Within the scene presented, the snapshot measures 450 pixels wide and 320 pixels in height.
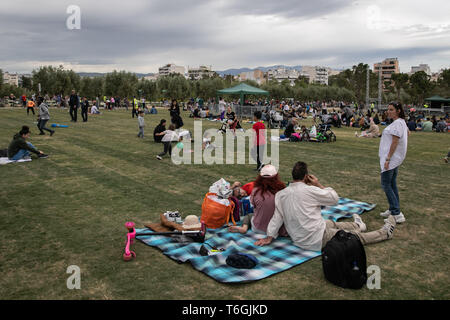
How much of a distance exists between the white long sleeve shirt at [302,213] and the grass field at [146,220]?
366 millimetres

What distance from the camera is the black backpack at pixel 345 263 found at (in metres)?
4.02

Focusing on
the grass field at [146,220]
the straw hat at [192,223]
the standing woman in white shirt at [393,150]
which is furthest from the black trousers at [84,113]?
the standing woman in white shirt at [393,150]

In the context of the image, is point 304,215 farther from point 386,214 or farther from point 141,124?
point 141,124

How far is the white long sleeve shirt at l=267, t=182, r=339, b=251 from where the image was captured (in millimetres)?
4805

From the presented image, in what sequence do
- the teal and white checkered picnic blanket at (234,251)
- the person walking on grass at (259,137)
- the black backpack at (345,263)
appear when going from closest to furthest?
the black backpack at (345,263) < the teal and white checkered picnic blanket at (234,251) < the person walking on grass at (259,137)

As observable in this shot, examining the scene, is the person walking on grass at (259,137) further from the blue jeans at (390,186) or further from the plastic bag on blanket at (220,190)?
the blue jeans at (390,186)

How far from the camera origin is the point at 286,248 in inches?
201

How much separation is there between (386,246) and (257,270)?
7.10 ft

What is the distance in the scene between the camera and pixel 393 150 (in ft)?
19.5

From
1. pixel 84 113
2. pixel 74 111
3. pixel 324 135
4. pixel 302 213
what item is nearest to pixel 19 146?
pixel 302 213

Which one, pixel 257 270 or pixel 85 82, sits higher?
pixel 85 82
